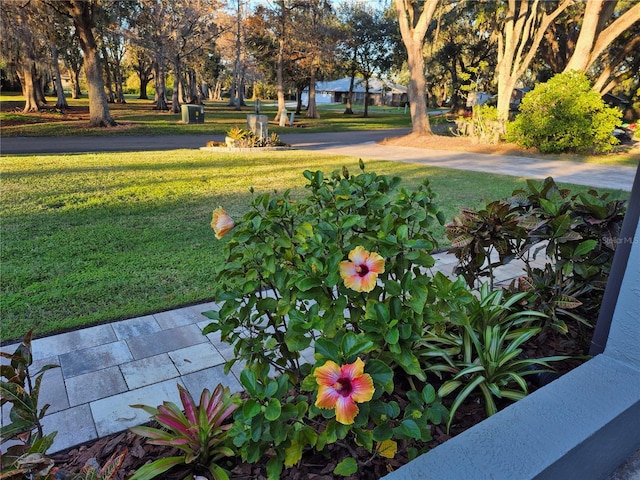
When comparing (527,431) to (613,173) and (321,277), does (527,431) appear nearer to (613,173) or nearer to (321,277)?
(321,277)

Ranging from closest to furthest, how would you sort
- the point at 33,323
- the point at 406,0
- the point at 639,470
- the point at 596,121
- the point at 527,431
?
the point at 527,431 → the point at 639,470 → the point at 33,323 → the point at 596,121 → the point at 406,0

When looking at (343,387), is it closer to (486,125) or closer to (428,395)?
(428,395)

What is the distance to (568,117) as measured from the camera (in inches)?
482

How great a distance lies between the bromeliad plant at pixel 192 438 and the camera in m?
1.50

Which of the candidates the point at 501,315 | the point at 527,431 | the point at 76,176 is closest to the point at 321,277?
the point at 527,431

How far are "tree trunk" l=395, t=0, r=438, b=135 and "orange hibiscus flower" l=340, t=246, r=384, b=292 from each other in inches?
593

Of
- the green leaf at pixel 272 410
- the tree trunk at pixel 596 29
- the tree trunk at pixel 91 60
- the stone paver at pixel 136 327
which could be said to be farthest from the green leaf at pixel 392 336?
the tree trunk at pixel 91 60

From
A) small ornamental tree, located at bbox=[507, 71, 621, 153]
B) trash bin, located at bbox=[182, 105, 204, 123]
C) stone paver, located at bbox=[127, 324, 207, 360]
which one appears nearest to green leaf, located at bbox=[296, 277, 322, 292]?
stone paver, located at bbox=[127, 324, 207, 360]

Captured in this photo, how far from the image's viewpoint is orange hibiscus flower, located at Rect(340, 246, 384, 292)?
4.26ft

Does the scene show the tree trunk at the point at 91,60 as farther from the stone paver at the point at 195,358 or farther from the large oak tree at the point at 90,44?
the stone paver at the point at 195,358

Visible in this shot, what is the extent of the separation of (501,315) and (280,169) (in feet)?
25.0

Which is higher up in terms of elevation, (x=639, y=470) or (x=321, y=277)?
(x=321, y=277)

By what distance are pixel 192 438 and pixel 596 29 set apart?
1687cm

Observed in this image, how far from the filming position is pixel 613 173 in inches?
396
